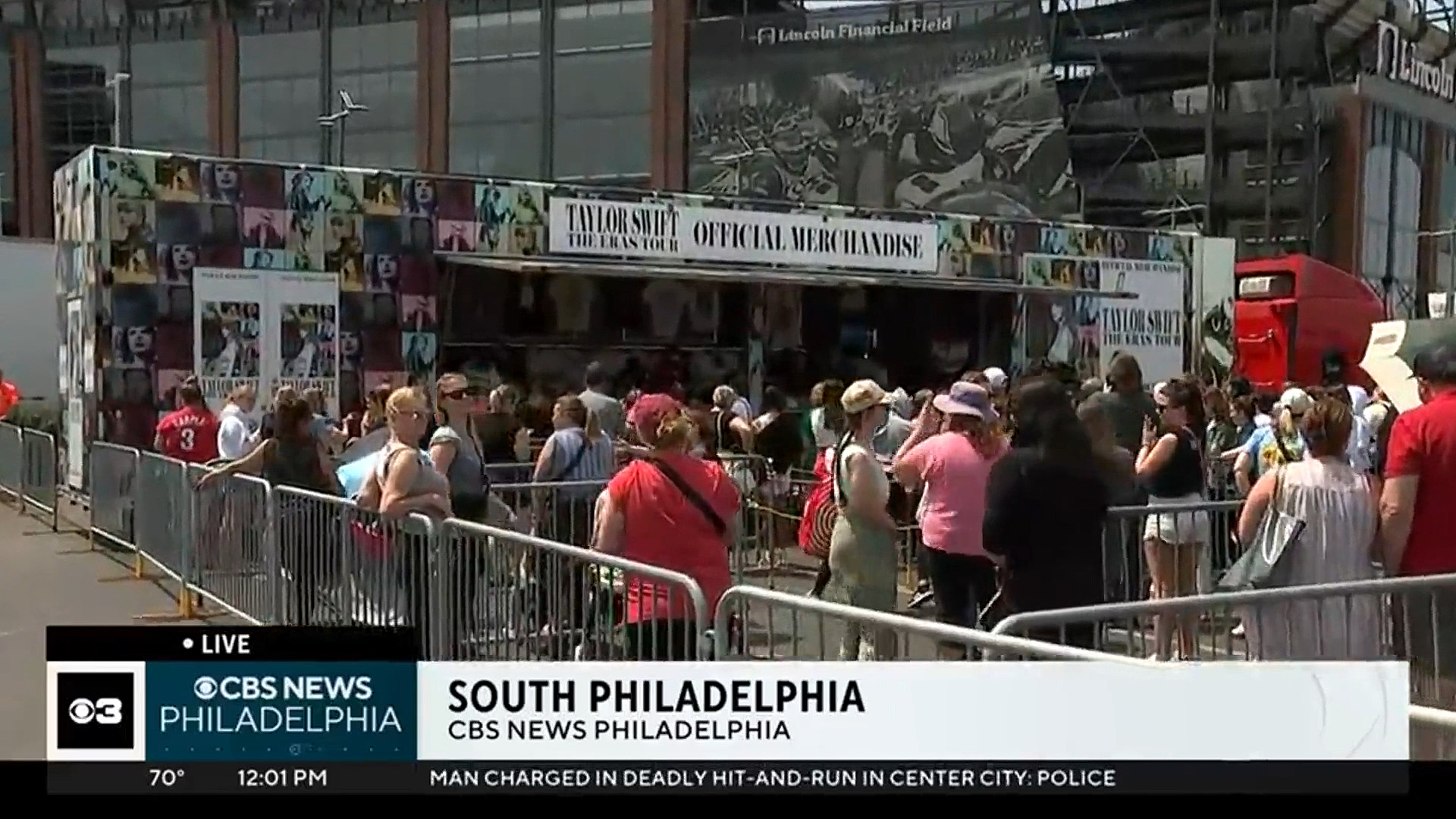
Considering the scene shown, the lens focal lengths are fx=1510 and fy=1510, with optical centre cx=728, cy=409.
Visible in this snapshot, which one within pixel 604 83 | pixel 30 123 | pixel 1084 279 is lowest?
pixel 1084 279

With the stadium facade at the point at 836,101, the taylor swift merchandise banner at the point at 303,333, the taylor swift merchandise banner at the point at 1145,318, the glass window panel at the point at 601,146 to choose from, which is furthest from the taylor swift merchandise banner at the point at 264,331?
the glass window panel at the point at 601,146

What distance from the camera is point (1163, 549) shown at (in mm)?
8281

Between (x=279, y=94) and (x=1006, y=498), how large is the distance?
1843 inches

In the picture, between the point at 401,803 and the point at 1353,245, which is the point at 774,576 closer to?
the point at 401,803

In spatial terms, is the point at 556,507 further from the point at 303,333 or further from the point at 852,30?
the point at 852,30

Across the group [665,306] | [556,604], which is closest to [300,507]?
[556,604]

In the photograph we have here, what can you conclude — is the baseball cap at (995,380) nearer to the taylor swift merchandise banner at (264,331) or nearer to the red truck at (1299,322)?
the taylor swift merchandise banner at (264,331)

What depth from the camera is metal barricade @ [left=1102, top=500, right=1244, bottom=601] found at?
8.24 metres

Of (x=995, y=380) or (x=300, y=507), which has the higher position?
(x=995, y=380)

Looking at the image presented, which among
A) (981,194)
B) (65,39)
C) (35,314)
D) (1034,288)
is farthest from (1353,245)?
(65,39)

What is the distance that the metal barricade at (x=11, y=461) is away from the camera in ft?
50.6

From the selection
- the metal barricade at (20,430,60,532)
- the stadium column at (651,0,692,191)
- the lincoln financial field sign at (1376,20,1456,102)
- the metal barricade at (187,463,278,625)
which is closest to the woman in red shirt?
the metal barricade at (187,463,278,625)

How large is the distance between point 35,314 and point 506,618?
46.2ft

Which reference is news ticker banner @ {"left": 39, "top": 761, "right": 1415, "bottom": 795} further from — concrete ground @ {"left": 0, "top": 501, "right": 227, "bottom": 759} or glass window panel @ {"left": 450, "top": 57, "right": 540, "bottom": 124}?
glass window panel @ {"left": 450, "top": 57, "right": 540, "bottom": 124}
